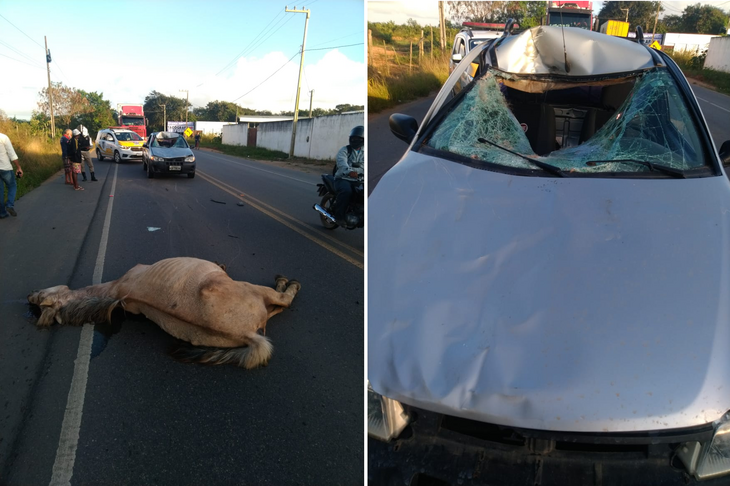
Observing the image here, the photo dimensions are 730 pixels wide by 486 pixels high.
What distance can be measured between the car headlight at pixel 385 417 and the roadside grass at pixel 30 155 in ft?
39.3

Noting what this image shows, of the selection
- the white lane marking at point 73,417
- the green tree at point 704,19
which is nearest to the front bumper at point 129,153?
the white lane marking at point 73,417

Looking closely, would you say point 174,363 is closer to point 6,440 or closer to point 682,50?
point 6,440

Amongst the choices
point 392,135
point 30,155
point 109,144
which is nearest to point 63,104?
point 109,144

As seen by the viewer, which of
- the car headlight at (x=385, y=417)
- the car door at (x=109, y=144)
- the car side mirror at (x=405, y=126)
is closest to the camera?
the car headlight at (x=385, y=417)

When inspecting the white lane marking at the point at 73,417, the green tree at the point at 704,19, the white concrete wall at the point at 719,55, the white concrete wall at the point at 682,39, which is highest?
the green tree at the point at 704,19

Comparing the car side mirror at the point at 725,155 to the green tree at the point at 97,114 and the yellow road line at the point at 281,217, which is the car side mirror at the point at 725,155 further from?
the green tree at the point at 97,114

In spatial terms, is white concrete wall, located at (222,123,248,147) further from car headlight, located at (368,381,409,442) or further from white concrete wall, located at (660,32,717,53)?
car headlight, located at (368,381,409,442)

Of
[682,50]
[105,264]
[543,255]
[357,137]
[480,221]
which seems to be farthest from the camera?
[682,50]

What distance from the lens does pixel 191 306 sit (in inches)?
151

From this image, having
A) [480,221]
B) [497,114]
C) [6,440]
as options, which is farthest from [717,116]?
[6,440]

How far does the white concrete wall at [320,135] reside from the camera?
27.1 m

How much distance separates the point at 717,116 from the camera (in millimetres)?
16594

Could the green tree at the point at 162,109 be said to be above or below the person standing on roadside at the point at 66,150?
above

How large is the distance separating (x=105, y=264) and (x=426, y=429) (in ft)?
17.5
